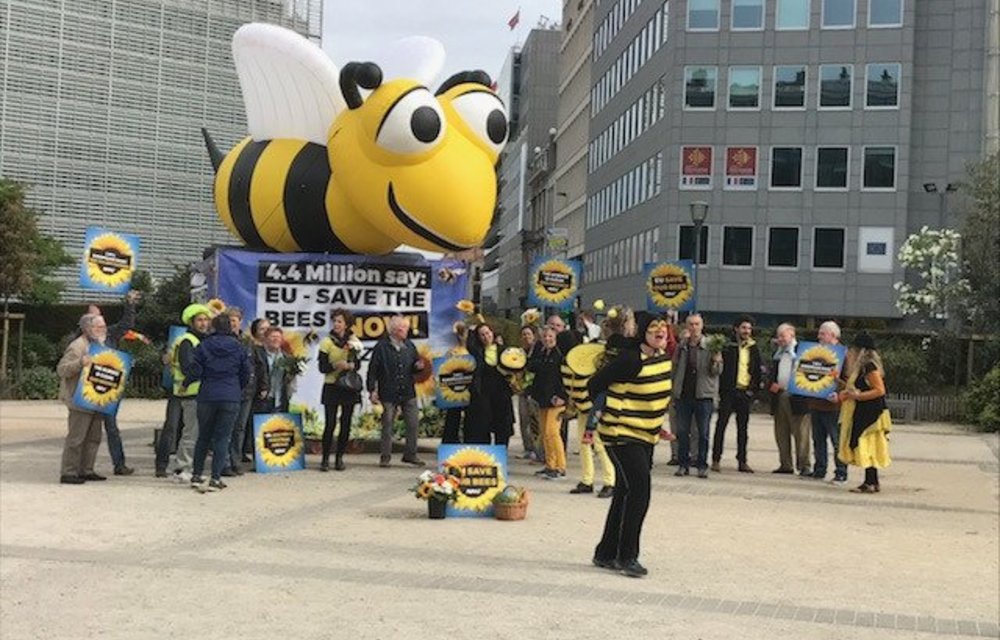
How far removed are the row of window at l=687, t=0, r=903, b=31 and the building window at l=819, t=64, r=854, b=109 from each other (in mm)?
1763

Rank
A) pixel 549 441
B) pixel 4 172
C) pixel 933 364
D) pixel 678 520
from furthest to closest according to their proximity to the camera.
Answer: pixel 4 172
pixel 933 364
pixel 549 441
pixel 678 520

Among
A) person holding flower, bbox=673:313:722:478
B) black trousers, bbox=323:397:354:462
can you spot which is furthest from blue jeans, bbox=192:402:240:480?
person holding flower, bbox=673:313:722:478

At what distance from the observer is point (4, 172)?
1897 inches

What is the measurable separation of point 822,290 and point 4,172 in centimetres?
3432

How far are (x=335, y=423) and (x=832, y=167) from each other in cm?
3910

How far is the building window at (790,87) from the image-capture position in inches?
1945

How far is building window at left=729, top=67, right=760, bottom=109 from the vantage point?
50031mm

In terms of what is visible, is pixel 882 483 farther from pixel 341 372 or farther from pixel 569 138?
pixel 569 138

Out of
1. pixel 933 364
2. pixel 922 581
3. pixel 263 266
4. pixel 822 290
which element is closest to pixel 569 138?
pixel 822 290

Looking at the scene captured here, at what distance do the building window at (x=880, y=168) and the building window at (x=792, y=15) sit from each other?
601 centimetres

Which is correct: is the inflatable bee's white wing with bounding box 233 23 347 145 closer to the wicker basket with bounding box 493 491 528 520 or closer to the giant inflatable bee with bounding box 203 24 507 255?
the giant inflatable bee with bounding box 203 24 507 255

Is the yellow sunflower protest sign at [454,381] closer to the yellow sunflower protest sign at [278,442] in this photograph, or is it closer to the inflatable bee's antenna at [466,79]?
the yellow sunflower protest sign at [278,442]

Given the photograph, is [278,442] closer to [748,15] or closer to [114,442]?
[114,442]

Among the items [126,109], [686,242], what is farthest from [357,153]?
[126,109]
